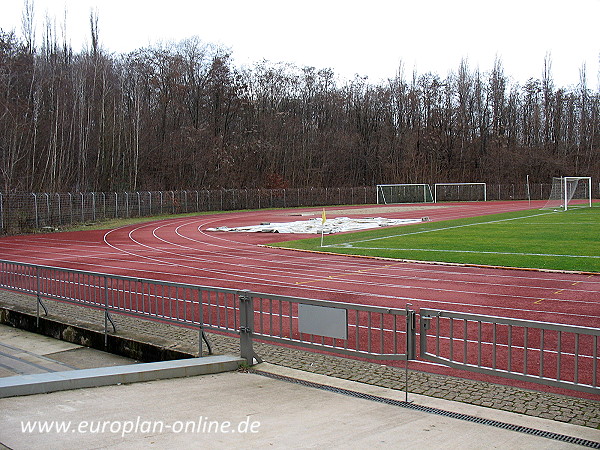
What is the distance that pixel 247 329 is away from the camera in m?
8.10

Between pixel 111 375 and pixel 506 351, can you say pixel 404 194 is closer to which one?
pixel 506 351

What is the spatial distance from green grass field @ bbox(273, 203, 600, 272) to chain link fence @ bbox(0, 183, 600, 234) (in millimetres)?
19390

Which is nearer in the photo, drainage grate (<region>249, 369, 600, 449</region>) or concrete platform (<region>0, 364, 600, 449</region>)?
concrete platform (<region>0, 364, 600, 449</region>)

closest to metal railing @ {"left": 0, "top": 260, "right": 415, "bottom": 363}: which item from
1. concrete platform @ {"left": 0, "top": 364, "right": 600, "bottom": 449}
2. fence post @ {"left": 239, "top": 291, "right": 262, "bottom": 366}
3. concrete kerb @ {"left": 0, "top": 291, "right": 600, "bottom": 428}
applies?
fence post @ {"left": 239, "top": 291, "right": 262, "bottom": 366}

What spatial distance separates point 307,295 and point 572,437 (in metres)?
9.19

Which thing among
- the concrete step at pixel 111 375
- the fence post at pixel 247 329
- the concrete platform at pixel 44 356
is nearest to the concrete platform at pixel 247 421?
the concrete step at pixel 111 375

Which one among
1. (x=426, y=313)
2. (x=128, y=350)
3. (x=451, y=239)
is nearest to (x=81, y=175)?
(x=451, y=239)

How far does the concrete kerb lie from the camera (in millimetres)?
6387

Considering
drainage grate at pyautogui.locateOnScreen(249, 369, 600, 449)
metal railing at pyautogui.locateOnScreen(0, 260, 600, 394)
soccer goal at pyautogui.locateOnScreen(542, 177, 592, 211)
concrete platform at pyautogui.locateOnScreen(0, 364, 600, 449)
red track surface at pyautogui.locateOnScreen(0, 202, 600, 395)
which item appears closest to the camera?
concrete platform at pyautogui.locateOnScreen(0, 364, 600, 449)

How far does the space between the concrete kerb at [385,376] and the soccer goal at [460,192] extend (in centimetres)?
7215

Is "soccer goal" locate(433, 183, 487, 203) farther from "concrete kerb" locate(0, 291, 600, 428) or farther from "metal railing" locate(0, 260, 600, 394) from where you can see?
"concrete kerb" locate(0, 291, 600, 428)

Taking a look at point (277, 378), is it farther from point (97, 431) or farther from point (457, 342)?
point (457, 342)

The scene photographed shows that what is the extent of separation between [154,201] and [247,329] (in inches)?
1838

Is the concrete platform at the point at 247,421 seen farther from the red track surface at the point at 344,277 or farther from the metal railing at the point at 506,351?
the red track surface at the point at 344,277
